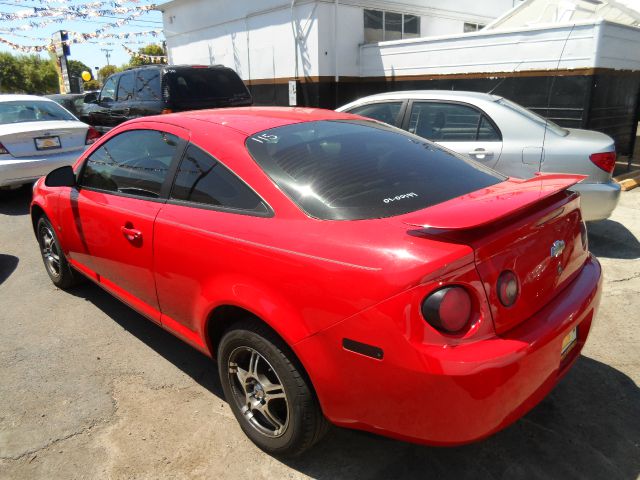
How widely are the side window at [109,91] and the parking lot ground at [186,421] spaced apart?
21.5 ft

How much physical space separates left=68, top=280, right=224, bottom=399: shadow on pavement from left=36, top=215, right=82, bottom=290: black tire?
0.46 feet

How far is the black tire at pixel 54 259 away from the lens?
407 centimetres

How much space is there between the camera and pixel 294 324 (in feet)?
6.48

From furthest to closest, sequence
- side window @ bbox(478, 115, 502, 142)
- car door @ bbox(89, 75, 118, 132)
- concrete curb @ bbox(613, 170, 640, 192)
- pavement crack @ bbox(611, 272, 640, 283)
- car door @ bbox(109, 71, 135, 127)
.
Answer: car door @ bbox(89, 75, 118, 132)
car door @ bbox(109, 71, 135, 127)
concrete curb @ bbox(613, 170, 640, 192)
side window @ bbox(478, 115, 502, 142)
pavement crack @ bbox(611, 272, 640, 283)

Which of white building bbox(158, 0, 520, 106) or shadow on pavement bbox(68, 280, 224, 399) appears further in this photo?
white building bbox(158, 0, 520, 106)

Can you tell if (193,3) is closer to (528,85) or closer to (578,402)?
(528,85)

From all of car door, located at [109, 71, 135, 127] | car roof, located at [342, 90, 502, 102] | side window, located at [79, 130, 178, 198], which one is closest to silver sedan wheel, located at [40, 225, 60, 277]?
side window, located at [79, 130, 178, 198]

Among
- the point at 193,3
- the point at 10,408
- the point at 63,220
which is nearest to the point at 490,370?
the point at 10,408

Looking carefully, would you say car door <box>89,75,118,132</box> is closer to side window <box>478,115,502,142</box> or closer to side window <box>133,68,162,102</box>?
side window <box>133,68,162,102</box>

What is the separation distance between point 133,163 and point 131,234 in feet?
1.86

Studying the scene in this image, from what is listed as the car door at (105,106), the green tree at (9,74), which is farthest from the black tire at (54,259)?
the green tree at (9,74)

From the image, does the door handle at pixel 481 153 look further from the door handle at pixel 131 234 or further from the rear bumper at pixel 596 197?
the door handle at pixel 131 234

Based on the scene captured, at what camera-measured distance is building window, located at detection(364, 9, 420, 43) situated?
42.2ft

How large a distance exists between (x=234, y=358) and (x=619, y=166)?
9.52m
